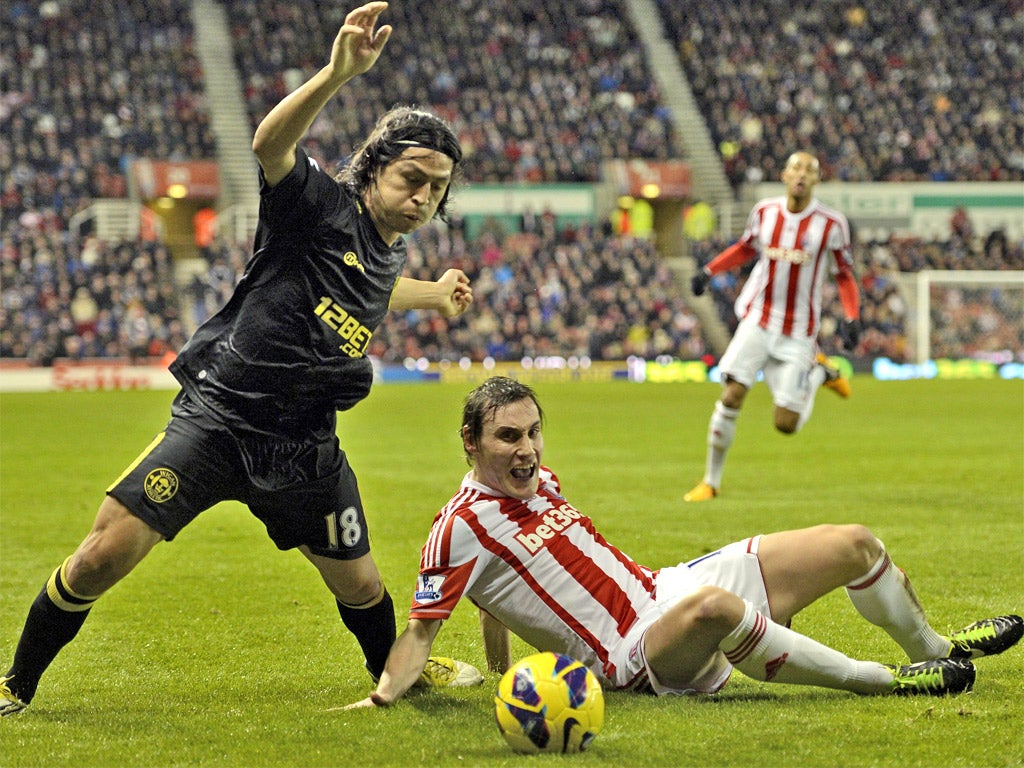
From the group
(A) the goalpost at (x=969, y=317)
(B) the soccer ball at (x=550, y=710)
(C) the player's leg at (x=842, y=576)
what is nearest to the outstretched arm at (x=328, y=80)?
(B) the soccer ball at (x=550, y=710)

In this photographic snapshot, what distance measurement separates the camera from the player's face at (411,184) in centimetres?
440

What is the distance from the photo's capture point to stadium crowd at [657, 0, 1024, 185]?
3766 cm

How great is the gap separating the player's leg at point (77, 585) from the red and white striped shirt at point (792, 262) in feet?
25.1

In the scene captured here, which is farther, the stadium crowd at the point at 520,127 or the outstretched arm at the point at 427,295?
the stadium crowd at the point at 520,127

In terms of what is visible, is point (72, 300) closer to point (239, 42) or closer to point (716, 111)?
point (239, 42)

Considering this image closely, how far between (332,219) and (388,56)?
34.5 metres

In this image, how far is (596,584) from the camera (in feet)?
14.9

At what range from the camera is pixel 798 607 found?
4656 mm

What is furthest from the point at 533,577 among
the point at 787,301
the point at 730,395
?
the point at 787,301

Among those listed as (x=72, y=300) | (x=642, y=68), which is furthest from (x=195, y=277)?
(x=642, y=68)

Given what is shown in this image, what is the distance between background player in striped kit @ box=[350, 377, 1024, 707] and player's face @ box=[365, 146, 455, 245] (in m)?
0.64

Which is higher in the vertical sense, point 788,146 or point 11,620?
point 788,146

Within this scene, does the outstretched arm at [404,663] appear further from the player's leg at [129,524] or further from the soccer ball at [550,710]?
the player's leg at [129,524]

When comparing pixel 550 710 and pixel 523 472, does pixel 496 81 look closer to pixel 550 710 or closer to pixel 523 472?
pixel 523 472
